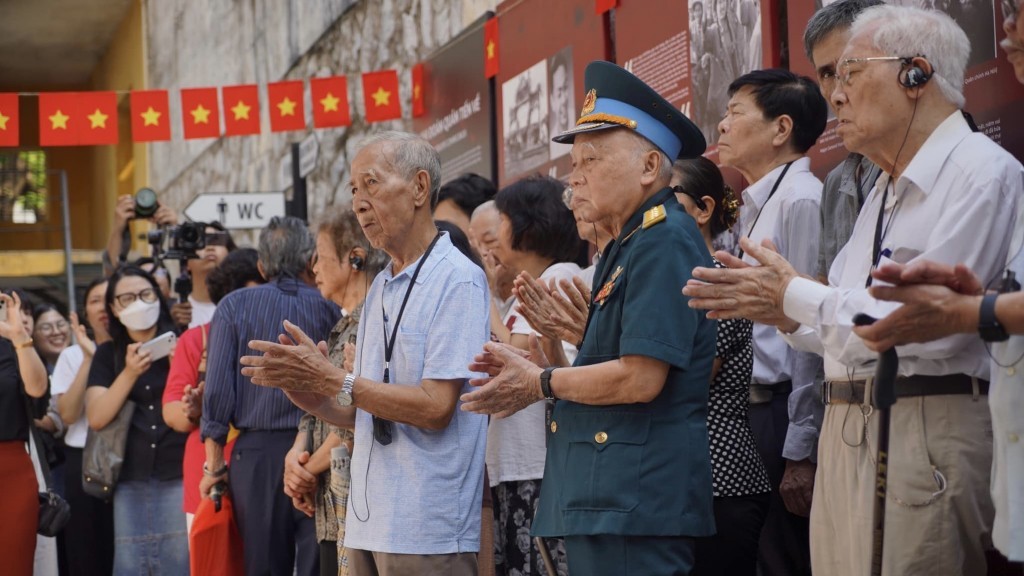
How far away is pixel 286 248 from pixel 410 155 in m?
1.72

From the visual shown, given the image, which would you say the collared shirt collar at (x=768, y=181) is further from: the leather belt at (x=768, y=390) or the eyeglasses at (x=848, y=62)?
the eyeglasses at (x=848, y=62)

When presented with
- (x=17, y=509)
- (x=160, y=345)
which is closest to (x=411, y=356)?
(x=160, y=345)

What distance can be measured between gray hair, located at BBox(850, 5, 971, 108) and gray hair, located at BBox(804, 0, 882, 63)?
697mm

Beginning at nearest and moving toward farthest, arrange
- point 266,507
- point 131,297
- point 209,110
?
point 266,507, point 131,297, point 209,110

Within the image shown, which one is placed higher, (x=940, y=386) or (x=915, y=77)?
(x=915, y=77)

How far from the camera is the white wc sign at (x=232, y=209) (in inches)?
364

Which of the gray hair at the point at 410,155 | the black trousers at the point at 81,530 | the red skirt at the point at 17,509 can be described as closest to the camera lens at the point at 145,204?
the black trousers at the point at 81,530

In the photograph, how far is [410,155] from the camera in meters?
3.82

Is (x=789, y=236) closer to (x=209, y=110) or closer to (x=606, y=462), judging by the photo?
(x=606, y=462)

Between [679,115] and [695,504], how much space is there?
36.6 inches

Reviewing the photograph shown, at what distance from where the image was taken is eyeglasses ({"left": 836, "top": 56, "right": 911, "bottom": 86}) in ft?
9.59

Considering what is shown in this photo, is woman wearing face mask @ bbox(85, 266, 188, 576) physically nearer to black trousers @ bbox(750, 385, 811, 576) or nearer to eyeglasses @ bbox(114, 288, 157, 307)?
eyeglasses @ bbox(114, 288, 157, 307)

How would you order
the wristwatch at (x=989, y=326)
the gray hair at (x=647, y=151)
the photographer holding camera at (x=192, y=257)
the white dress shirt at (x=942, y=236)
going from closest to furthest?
the wristwatch at (x=989, y=326)
the white dress shirt at (x=942, y=236)
the gray hair at (x=647, y=151)
the photographer holding camera at (x=192, y=257)

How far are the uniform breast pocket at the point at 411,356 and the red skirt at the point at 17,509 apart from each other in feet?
10.7
